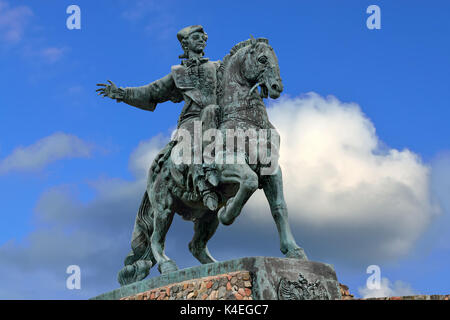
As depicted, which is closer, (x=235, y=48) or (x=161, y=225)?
(x=235, y=48)

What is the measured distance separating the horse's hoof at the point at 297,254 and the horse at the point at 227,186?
11mm

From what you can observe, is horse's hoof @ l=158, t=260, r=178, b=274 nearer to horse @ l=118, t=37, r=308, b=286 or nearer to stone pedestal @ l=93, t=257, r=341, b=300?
horse @ l=118, t=37, r=308, b=286

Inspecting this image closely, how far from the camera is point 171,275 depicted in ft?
28.0

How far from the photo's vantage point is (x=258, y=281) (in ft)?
24.5

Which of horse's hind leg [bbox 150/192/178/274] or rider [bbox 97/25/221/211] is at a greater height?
rider [bbox 97/25/221/211]

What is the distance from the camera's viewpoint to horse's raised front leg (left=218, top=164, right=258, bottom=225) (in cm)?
813

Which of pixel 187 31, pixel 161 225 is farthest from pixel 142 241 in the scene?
pixel 187 31

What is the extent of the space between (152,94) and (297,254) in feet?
11.1

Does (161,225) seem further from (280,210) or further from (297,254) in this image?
(297,254)

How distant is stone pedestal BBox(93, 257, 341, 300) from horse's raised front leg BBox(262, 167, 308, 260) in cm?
47

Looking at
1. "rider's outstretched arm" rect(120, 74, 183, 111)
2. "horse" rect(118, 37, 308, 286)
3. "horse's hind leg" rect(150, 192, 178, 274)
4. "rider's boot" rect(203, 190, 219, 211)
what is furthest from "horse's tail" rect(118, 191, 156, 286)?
"rider's boot" rect(203, 190, 219, 211)

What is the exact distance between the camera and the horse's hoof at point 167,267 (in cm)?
918
